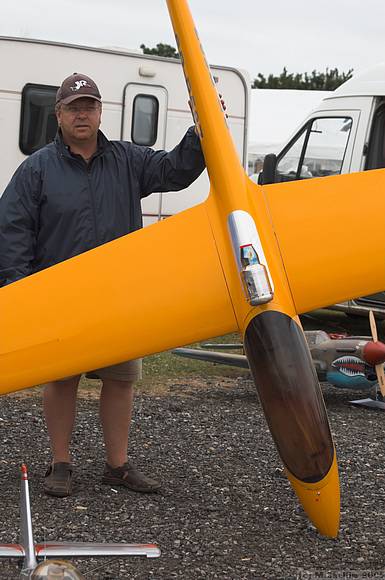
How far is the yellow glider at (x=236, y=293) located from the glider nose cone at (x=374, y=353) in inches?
111

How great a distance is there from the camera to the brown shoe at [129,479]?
506 centimetres

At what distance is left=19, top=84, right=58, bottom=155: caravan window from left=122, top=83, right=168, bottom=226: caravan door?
873mm

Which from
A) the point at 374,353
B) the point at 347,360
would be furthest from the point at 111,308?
the point at 347,360

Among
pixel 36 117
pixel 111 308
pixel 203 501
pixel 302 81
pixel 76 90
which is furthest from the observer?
pixel 302 81

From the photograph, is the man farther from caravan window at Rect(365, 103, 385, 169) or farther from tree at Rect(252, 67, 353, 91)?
tree at Rect(252, 67, 353, 91)

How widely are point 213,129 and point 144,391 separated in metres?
3.59

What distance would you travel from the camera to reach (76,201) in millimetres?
4770

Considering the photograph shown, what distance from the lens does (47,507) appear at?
4793 millimetres

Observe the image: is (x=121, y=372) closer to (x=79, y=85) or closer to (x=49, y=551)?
(x=79, y=85)

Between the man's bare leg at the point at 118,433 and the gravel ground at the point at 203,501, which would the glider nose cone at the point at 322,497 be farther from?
the man's bare leg at the point at 118,433

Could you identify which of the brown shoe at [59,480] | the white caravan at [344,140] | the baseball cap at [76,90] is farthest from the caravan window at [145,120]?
the brown shoe at [59,480]

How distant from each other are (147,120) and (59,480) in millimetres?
6412

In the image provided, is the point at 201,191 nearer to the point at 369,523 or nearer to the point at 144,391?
the point at 144,391

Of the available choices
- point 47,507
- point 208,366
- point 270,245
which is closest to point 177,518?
point 47,507
